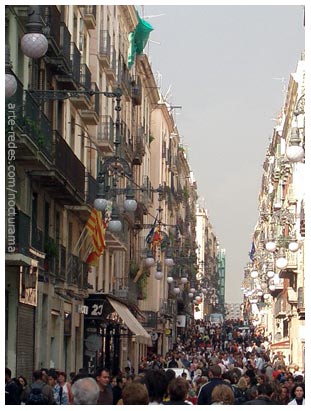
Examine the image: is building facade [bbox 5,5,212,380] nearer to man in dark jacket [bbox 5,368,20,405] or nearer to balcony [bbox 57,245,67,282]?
balcony [bbox 57,245,67,282]

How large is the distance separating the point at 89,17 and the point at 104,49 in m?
5.12

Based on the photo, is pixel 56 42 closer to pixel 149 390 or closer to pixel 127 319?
pixel 127 319

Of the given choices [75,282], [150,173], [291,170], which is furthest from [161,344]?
[75,282]

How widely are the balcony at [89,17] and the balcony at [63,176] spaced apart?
6412 mm

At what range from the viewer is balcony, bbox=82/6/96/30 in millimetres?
40531

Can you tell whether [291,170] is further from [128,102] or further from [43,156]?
→ [43,156]

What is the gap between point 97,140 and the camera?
44.7 meters

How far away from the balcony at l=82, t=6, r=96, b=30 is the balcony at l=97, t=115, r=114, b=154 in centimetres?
435

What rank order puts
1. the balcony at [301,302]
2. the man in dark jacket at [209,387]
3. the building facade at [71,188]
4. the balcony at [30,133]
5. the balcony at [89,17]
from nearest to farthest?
the man in dark jacket at [209,387] → the balcony at [30,133] → the building facade at [71,188] → the balcony at [89,17] → the balcony at [301,302]

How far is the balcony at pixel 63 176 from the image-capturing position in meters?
30.2

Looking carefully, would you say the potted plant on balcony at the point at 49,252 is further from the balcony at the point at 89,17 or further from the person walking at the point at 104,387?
the person walking at the point at 104,387

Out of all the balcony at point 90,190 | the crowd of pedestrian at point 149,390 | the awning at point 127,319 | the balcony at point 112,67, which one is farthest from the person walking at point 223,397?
the balcony at point 112,67

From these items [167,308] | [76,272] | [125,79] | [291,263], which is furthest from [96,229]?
[167,308]

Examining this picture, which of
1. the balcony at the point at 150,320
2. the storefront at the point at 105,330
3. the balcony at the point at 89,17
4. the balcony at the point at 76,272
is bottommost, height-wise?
the storefront at the point at 105,330
